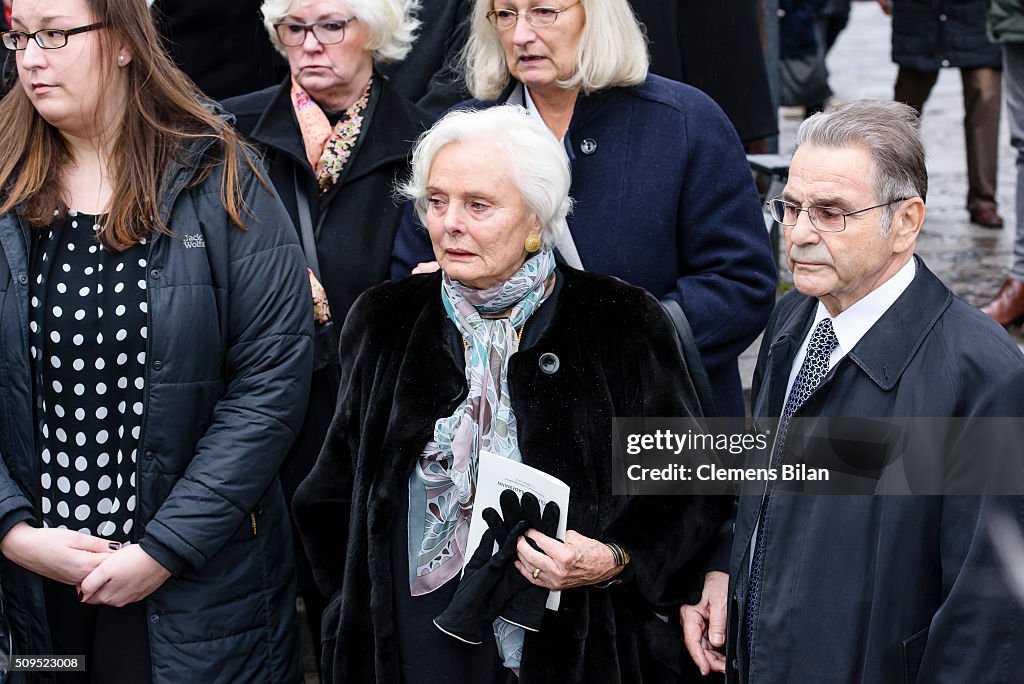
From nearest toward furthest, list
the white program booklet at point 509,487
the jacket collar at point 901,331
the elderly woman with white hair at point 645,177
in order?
the jacket collar at point 901,331 < the white program booklet at point 509,487 < the elderly woman with white hair at point 645,177

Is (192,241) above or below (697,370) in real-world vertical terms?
above

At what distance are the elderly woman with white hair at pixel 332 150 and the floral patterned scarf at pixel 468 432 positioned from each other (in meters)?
0.86

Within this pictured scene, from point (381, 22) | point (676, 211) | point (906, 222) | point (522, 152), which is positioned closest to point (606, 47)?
point (676, 211)

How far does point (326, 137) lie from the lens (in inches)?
151

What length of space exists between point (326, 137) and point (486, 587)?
63.4 inches

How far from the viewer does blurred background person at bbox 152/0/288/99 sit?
4320mm

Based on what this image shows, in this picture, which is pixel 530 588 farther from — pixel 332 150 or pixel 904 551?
pixel 332 150

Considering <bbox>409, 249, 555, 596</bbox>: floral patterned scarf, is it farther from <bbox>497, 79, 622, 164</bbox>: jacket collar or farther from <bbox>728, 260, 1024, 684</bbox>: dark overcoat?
<bbox>728, 260, 1024, 684</bbox>: dark overcoat

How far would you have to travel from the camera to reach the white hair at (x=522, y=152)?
2.86 metres

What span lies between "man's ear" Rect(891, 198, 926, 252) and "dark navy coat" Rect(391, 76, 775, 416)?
2.48 feet

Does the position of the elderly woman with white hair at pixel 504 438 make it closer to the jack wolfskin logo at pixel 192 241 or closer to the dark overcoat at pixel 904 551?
the dark overcoat at pixel 904 551

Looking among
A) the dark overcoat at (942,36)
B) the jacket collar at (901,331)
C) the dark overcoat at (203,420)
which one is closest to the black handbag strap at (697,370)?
the jacket collar at (901,331)

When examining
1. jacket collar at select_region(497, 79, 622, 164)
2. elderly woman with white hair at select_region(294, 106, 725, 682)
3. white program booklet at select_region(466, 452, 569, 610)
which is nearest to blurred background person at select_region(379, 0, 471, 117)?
jacket collar at select_region(497, 79, 622, 164)

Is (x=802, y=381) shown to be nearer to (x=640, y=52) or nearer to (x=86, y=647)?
(x=640, y=52)
